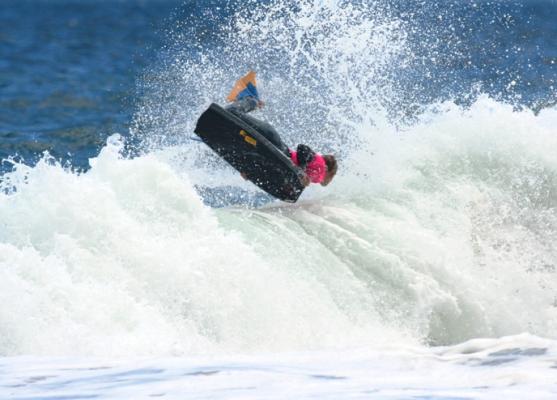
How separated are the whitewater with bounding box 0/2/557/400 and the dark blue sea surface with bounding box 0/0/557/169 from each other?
11.7 ft

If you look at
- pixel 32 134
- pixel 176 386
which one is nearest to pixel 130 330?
pixel 176 386

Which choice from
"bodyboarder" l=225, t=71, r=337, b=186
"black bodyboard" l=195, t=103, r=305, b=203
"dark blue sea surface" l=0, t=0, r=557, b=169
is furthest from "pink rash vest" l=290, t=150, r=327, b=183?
"dark blue sea surface" l=0, t=0, r=557, b=169

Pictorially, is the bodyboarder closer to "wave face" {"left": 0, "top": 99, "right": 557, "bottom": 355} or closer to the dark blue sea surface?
"wave face" {"left": 0, "top": 99, "right": 557, "bottom": 355}

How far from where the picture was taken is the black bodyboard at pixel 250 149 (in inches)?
430

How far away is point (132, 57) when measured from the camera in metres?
30.5

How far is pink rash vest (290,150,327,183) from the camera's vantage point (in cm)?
1109

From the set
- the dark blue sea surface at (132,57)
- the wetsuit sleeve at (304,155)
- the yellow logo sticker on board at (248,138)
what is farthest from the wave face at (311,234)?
the dark blue sea surface at (132,57)

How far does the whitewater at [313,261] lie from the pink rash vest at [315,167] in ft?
1.34

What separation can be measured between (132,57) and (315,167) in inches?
797

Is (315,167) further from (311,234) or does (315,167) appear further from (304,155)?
(311,234)

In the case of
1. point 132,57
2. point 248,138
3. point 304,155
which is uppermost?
point 132,57

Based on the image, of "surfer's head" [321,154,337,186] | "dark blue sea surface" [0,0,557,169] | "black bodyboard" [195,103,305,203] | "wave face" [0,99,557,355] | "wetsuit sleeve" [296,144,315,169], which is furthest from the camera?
"dark blue sea surface" [0,0,557,169]

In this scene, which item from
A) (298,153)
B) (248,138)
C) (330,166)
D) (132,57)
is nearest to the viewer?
(248,138)

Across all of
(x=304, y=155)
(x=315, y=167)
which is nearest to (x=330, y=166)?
(x=315, y=167)
